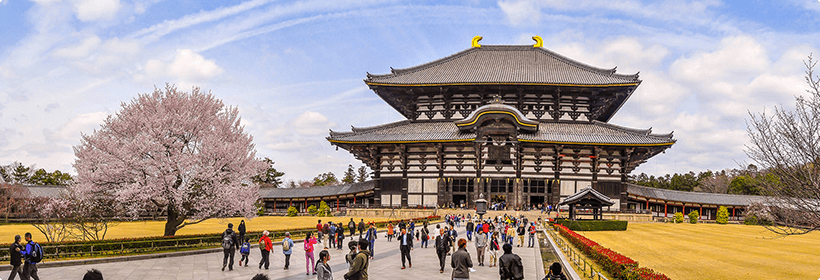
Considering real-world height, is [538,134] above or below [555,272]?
above

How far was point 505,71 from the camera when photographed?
2446 inches

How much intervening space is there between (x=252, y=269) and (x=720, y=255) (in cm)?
2054

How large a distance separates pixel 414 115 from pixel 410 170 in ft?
25.9

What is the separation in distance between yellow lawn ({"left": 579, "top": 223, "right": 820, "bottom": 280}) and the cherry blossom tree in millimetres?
20144

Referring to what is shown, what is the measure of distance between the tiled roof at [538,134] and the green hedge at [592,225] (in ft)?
46.7

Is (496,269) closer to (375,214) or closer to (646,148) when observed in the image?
(375,214)

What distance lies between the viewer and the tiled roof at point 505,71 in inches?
2308

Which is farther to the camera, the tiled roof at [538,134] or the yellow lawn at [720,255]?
the tiled roof at [538,134]

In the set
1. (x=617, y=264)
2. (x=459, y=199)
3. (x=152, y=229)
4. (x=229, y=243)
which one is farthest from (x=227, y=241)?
(x=459, y=199)

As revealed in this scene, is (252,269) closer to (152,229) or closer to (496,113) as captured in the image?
(152,229)

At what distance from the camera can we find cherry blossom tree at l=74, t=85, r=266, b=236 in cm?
2738

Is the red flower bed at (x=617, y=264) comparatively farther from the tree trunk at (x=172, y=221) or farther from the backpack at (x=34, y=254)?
the tree trunk at (x=172, y=221)

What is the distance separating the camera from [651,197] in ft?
197

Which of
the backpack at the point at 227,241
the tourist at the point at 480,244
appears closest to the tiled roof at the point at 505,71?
the tourist at the point at 480,244
